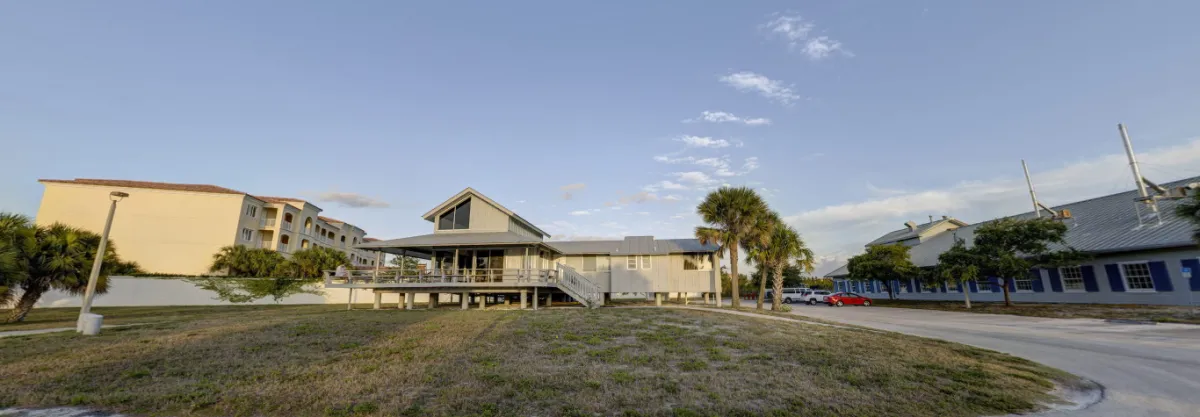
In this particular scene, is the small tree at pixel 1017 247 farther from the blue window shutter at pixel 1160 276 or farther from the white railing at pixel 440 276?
the white railing at pixel 440 276

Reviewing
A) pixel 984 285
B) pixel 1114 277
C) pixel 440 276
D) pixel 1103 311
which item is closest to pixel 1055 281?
pixel 1114 277

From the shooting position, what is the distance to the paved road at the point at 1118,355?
18.4 feet

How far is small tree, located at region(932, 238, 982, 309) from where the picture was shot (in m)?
24.5

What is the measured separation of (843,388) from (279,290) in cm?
4040

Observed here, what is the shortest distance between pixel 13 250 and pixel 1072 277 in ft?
161

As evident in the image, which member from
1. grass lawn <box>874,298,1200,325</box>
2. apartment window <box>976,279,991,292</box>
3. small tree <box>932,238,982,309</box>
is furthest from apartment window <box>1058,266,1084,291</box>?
small tree <box>932,238,982,309</box>

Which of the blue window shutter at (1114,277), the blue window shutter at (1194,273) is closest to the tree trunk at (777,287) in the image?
the blue window shutter at (1114,277)

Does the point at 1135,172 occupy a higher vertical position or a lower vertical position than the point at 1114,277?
higher

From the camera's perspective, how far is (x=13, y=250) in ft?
47.1

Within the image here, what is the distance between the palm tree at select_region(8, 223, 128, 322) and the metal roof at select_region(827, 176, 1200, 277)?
145 feet

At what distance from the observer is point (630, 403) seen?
211 inches

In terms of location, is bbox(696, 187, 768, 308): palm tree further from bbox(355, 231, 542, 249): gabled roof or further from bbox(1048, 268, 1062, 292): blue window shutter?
bbox(1048, 268, 1062, 292): blue window shutter

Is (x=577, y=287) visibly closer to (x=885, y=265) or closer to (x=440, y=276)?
(x=440, y=276)

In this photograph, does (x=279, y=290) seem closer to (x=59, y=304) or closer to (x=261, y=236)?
(x=59, y=304)
